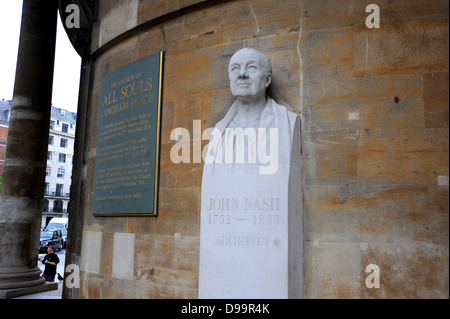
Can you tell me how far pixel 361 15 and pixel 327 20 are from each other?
41cm

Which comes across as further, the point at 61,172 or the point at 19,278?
the point at 61,172

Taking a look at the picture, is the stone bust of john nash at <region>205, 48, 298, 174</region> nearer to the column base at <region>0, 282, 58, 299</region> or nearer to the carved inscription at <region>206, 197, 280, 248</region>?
the carved inscription at <region>206, 197, 280, 248</region>

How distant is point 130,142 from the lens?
6.26m

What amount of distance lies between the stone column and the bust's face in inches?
248

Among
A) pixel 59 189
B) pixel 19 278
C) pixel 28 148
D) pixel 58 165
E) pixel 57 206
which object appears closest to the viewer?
pixel 19 278

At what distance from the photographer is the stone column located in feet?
28.4

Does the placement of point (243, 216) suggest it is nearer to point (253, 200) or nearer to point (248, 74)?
point (253, 200)

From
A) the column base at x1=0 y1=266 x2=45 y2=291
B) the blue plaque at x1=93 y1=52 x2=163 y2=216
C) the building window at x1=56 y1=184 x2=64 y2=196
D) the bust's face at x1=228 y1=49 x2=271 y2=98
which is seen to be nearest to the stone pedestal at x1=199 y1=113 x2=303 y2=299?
the bust's face at x1=228 y1=49 x2=271 y2=98

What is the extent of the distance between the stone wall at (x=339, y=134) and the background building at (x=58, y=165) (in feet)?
166

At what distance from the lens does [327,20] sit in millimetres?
4961

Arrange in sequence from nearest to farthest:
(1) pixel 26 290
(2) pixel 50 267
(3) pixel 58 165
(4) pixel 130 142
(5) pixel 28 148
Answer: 1. (4) pixel 130 142
2. (1) pixel 26 290
3. (5) pixel 28 148
4. (2) pixel 50 267
5. (3) pixel 58 165

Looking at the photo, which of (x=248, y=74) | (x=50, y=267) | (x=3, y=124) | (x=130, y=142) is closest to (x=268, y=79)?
(x=248, y=74)

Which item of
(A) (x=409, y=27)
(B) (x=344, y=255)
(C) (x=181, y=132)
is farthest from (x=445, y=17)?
(C) (x=181, y=132)

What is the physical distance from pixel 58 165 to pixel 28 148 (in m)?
47.7
